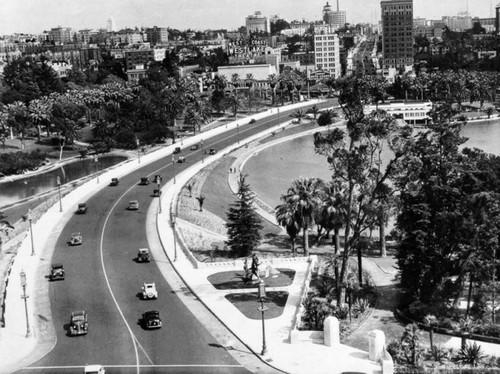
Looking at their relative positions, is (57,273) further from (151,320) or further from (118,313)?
(151,320)

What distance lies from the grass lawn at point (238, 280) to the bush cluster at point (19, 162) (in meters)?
76.3

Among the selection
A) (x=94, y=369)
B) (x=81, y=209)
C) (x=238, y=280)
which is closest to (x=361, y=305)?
(x=238, y=280)

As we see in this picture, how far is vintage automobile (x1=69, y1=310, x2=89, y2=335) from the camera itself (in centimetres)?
4194

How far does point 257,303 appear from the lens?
46562mm

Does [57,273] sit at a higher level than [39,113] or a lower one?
lower

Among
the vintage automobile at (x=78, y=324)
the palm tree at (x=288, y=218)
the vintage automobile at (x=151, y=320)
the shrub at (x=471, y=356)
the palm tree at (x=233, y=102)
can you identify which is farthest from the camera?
the palm tree at (x=233, y=102)

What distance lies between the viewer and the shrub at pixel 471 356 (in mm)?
36469

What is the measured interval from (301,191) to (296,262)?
6964mm

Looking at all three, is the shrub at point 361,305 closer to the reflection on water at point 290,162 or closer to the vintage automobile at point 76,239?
the vintage automobile at point 76,239

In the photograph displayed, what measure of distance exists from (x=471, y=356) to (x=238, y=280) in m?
19.0

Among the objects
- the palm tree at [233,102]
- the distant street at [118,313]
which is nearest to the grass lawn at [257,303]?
the distant street at [118,313]

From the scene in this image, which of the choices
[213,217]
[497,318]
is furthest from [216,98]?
[497,318]

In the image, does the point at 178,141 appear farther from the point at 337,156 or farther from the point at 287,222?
the point at 337,156

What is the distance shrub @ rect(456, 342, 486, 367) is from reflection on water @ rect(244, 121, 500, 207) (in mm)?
56064
